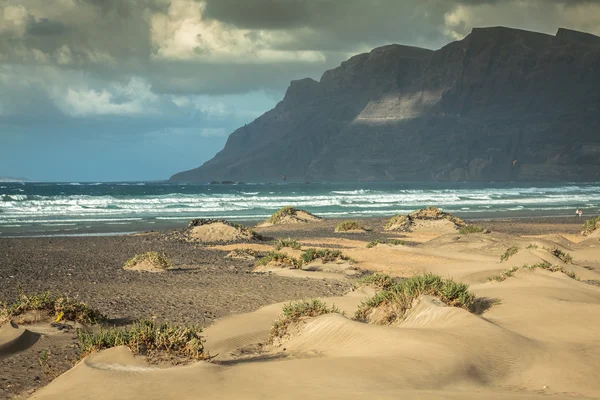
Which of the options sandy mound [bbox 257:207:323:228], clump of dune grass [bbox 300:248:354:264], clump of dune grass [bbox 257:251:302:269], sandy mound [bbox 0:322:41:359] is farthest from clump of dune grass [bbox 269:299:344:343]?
sandy mound [bbox 257:207:323:228]

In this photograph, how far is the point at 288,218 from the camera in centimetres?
3831

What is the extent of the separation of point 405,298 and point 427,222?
25.2 meters

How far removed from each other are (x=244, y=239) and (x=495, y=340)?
20424 mm

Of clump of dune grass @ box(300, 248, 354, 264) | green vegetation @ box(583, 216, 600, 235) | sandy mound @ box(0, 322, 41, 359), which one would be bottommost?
green vegetation @ box(583, 216, 600, 235)

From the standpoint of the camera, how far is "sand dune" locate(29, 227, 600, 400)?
19.0 ft

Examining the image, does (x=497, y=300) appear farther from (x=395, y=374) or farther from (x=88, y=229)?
(x=88, y=229)

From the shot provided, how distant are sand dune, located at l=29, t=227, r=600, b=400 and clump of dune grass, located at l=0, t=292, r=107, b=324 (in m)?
0.90

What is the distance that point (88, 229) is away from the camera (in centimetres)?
3512

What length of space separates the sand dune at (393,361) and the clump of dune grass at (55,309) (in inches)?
35.3

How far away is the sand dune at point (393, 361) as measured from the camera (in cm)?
580

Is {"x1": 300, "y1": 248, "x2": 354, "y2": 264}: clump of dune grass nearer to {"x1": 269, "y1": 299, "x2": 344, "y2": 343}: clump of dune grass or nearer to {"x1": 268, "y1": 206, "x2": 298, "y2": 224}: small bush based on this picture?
{"x1": 269, "y1": 299, "x2": 344, "y2": 343}: clump of dune grass

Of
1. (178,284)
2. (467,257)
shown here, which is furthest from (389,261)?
(178,284)

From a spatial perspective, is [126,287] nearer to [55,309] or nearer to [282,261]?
[55,309]

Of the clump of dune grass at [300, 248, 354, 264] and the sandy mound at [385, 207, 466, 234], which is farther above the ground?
the clump of dune grass at [300, 248, 354, 264]
